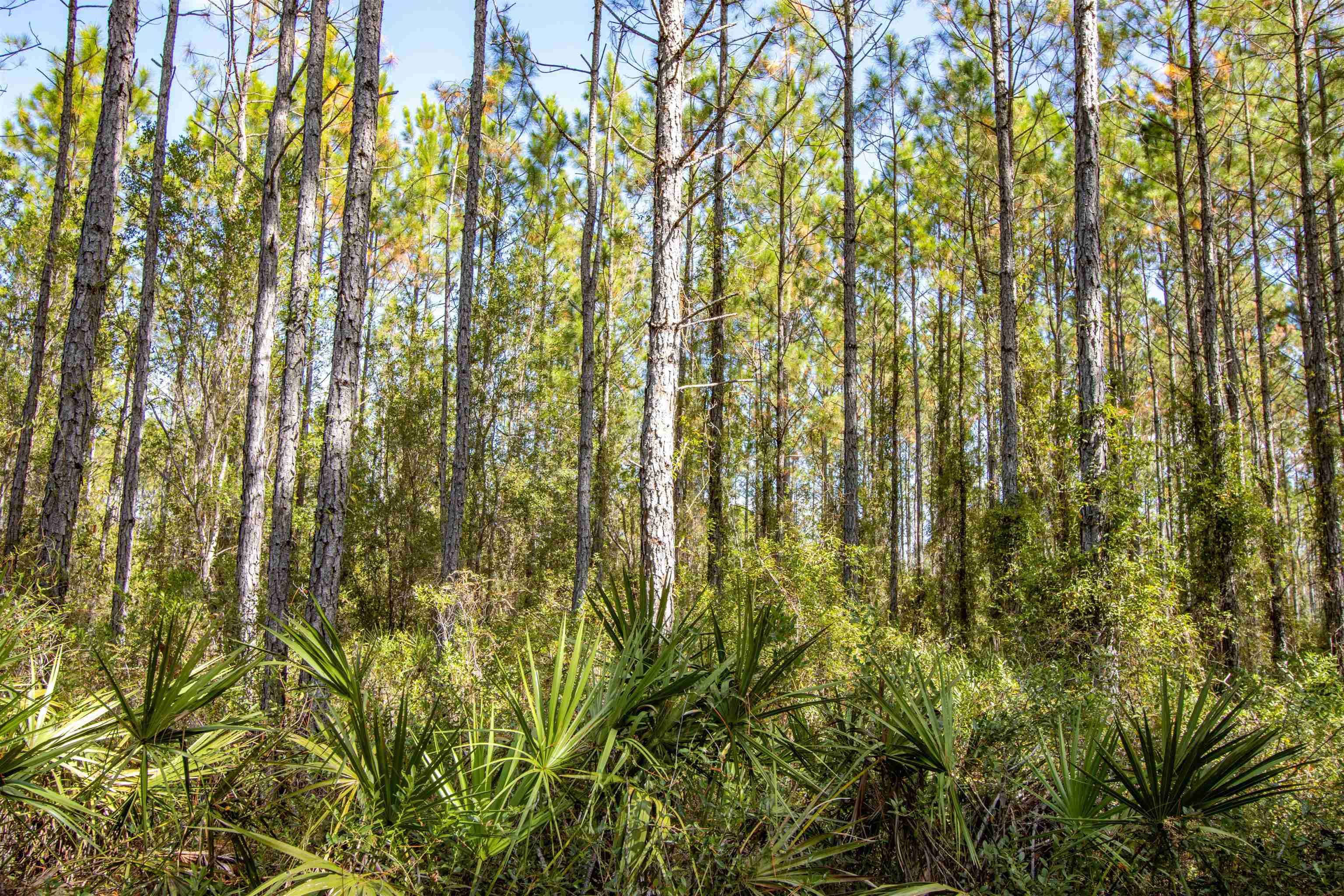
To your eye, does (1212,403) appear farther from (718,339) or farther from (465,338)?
(465,338)

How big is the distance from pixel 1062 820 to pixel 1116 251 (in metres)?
22.2

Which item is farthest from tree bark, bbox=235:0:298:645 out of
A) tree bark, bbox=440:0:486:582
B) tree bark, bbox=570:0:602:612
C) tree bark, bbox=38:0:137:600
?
tree bark, bbox=570:0:602:612

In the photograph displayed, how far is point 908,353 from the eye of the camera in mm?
21391

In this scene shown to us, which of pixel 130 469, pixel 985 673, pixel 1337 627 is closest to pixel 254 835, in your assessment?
pixel 985 673

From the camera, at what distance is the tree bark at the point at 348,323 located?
20.2ft

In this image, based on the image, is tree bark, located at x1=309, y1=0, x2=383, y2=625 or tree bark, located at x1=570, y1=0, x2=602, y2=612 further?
tree bark, located at x1=570, y1=0, x2=602, y2=612

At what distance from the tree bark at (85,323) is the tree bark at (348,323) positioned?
2.09 m

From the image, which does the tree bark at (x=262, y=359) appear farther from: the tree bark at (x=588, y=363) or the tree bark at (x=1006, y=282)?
the tree bark at (x=1006, y=282)

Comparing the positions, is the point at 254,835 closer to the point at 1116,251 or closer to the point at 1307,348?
the point at 1307,348

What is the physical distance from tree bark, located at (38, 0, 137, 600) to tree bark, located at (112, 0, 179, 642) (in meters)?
4.88

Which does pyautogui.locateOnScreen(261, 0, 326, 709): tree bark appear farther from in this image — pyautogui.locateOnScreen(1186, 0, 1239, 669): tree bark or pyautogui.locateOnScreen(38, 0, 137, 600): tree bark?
pyautogui.locateOnScreen(1186, 0, 1239, 669): tree bark

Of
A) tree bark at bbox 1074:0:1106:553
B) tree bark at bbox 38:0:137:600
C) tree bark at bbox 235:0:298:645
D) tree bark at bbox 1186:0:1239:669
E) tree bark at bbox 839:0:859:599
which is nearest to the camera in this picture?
tree bark at bbox 38:0:137:600

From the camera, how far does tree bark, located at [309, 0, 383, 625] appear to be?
6148 mm

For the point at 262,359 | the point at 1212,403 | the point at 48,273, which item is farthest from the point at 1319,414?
the point at 48,273
